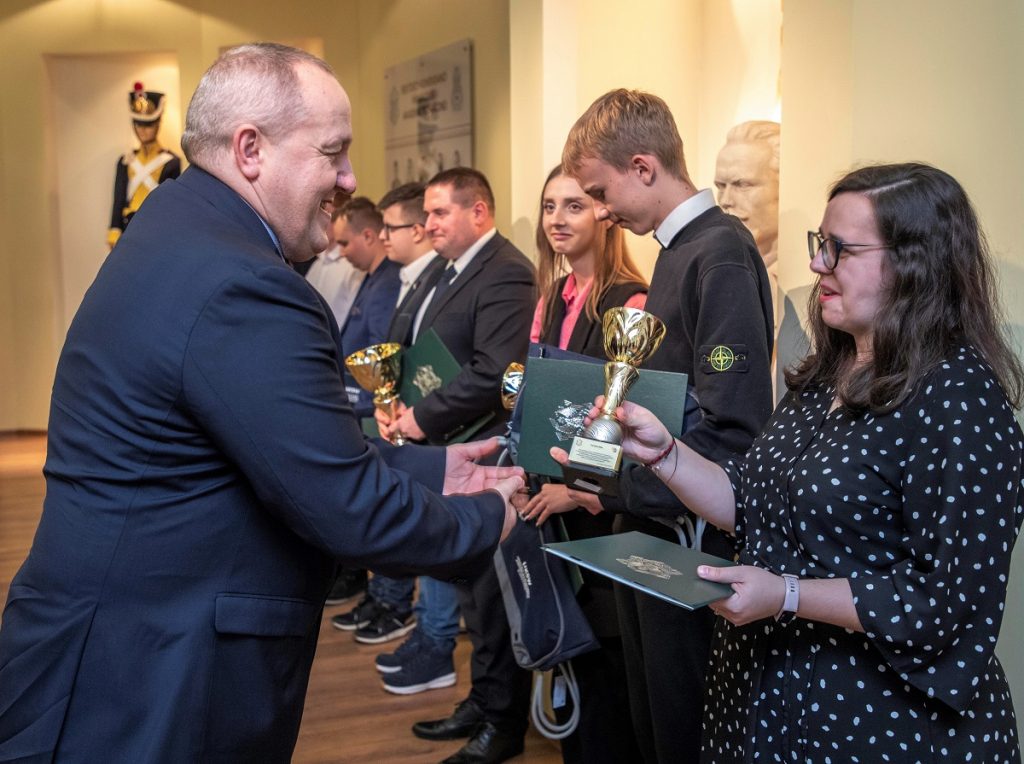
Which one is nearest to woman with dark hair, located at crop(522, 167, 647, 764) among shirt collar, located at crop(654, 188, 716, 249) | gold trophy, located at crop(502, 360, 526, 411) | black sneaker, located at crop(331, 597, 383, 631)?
gold trophy, located at crop(502, 360, 526, 411)

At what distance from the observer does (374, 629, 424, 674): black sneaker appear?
13.4ft

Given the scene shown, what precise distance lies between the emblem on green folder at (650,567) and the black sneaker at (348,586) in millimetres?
3497

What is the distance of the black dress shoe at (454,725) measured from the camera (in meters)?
3.52

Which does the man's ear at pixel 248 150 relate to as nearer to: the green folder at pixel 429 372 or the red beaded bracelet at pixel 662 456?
the red beaded bracelet at pixel 662 456

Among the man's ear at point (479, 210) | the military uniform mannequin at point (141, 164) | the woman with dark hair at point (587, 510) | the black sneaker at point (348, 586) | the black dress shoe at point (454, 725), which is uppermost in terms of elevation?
the military uniform mannequin at point (141, 164)

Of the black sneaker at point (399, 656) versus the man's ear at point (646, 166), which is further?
the black sneaker at point (399, 656)

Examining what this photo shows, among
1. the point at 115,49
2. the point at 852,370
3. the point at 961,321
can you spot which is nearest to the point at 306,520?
the point at 852,370

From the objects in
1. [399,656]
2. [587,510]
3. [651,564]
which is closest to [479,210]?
[587,510]

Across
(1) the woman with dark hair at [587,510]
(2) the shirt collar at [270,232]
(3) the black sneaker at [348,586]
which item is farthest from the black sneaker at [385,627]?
(2) the shirt collar at [270,232]

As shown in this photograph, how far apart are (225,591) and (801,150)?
1634 mm

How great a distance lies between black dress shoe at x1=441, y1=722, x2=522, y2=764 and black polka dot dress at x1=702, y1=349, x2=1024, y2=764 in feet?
5.52

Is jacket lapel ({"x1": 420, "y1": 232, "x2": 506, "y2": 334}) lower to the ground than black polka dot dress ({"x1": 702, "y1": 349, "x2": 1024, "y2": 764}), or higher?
higher

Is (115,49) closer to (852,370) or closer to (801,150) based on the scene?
(801,150)

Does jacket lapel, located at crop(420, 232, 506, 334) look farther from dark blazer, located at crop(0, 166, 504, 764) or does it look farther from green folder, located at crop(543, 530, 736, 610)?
dark blazer, located at crop(0, 166, 504, 764)
